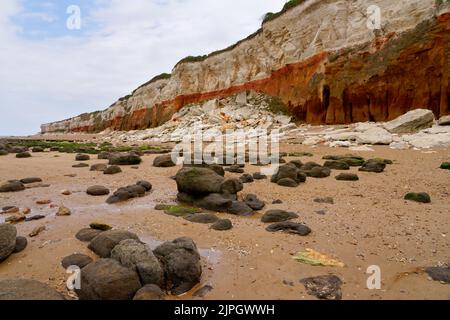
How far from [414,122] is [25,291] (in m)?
17.4

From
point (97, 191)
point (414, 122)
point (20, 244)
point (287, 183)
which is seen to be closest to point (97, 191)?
point (97, 191)

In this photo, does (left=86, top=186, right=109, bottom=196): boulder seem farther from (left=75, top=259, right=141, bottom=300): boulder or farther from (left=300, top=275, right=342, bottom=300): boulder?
(left=300, top=275, right=342, bottom=300): boulder

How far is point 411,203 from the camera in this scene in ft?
22.4

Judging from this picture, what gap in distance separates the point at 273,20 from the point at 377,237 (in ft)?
99.2

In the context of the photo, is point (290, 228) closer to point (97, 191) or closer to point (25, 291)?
point (25, 291)

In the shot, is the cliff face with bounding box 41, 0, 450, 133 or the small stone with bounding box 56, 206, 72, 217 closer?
the small stone with bounding box 56, 206, 72, 217

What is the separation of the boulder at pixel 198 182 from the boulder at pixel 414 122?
1283 centimetres

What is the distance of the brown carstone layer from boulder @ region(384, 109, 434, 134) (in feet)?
6.26

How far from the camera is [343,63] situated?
23.4 m

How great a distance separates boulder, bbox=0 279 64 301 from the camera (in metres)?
3.07

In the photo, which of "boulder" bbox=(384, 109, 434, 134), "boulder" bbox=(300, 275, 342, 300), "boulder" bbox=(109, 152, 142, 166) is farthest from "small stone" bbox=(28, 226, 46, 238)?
"boulder" bbox=(384, 109, 434, 134)

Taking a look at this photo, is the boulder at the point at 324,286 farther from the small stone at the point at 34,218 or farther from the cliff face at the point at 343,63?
the cliff face at the point at 343,63

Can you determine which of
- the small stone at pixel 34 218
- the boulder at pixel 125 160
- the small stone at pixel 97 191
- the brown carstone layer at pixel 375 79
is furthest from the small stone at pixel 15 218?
the brown carstone layer at pixel 375 79

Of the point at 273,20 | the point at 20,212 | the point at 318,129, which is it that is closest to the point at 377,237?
the point at 20,212
